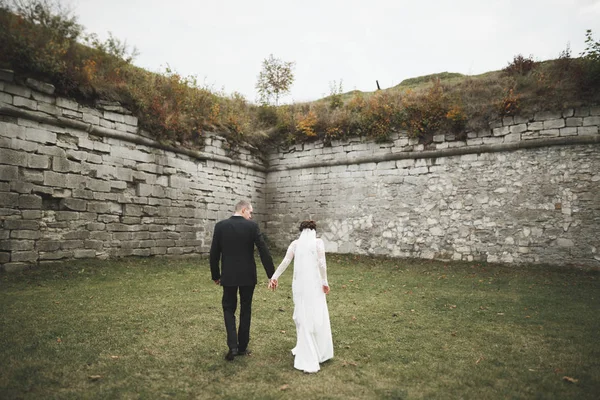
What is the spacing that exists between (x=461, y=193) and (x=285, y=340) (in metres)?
8.59

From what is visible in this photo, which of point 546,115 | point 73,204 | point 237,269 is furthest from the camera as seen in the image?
point 546,115

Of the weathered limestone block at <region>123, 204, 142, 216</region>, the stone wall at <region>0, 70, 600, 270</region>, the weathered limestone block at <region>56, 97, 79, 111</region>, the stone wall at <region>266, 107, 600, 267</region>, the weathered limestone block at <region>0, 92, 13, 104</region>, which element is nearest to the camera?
the weathered limestone block at <region>0, 92, 13, 104</region>

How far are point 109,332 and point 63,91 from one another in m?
6.80

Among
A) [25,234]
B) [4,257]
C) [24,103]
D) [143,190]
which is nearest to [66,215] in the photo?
[25,234]

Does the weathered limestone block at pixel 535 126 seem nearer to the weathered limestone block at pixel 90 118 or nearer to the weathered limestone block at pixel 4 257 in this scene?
the weathered limestone block at pixel 90 118

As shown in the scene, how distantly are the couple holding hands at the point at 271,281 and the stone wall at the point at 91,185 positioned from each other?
20.0 feet

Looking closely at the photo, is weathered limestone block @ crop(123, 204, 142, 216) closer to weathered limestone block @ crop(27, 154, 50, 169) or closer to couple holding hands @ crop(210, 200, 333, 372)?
weathered limestone block @ crop(27, 154, 50, 169)

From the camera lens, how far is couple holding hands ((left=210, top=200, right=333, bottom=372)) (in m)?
4.37

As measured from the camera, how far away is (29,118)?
8375 millimetres

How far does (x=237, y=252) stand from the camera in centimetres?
449

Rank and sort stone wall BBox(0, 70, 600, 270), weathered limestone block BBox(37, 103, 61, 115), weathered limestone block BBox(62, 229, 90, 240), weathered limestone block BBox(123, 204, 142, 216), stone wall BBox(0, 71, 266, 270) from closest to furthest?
1. stone wall BBox(0, 71, 266, 270)
2. stone wall BBox(0, 70, 600, 270)
3. weathered limestone block BBox(37, 103, 61, 115)
4. weathered limestone block BBox(62, 229, 90, 240)
5. weathered limestone block BBox(123, 204, 142, 216)

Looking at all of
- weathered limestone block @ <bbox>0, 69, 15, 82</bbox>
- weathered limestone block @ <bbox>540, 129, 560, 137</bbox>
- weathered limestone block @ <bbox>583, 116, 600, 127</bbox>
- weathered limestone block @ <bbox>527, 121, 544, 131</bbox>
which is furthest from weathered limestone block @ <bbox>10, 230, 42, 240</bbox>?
weathered limestone block @ <bbox>583, 116, 600, 127</bbox>

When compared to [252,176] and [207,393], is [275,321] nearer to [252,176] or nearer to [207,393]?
[207,393]

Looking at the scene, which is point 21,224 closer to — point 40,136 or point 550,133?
point 40,136
